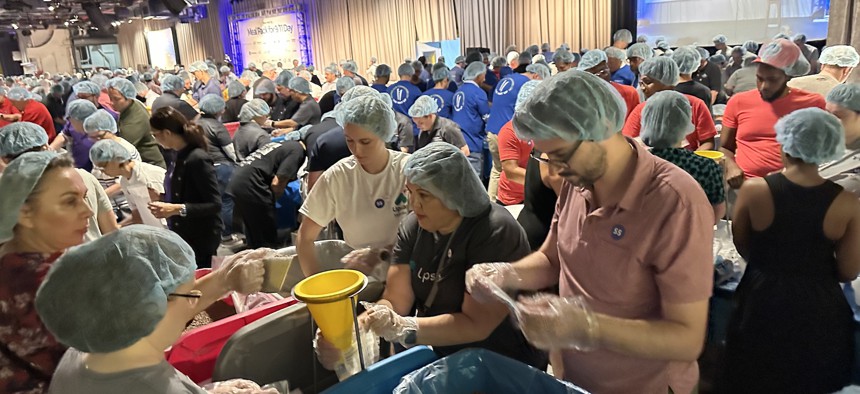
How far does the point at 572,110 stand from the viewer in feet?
3.74

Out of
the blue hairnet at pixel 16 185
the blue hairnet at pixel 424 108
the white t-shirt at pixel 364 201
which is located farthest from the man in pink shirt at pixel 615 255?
the blue hairnet at pixel 424 108

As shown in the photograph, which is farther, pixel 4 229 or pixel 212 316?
pixel 212 316

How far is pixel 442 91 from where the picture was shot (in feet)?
20.0

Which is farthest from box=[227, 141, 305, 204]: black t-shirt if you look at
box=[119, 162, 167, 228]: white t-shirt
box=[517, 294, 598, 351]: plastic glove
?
box=[517, 294, 598, 351]: plastic glove

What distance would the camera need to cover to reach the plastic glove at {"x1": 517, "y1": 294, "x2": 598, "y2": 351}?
1.07m

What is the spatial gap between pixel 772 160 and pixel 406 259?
2.29 m

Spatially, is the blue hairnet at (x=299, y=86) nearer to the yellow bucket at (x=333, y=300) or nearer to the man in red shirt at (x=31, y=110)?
the man in red shirt at (x=31, y=110)

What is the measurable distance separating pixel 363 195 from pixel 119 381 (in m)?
1.29

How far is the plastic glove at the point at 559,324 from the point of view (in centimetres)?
107

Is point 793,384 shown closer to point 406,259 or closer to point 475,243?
point 475,243

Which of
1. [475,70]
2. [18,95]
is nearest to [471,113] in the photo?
[475,70]

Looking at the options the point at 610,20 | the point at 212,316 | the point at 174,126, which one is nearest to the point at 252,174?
the point at 174,126

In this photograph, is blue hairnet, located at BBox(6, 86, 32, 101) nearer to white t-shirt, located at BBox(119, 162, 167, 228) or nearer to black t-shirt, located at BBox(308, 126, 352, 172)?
white t-shirt, located at BBox(119, 162, 167, 228)

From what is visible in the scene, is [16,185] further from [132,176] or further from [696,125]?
[696,125]
